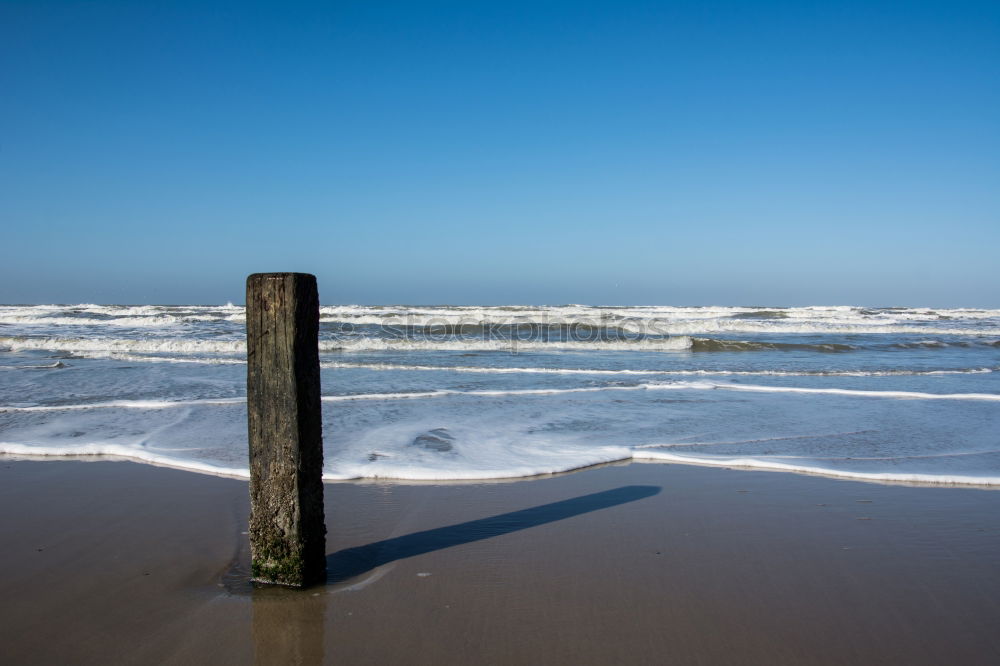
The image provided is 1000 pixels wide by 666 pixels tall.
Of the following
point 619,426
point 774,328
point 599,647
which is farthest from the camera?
point 774,328

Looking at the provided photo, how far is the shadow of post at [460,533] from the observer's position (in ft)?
11.5

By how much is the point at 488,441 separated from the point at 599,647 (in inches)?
152

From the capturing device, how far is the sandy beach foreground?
2.68 metres

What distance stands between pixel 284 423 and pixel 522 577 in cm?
142

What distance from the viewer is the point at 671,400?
30.3ft

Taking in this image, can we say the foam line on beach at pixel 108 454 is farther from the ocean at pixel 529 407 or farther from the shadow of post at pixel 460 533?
the shadow of post at pixel 460 533

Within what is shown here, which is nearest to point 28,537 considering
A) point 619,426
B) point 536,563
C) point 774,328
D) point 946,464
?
point 536,563

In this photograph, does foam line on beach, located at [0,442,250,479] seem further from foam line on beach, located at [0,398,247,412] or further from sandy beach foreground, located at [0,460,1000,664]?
foam line on beach, located at [0,398,247,412]

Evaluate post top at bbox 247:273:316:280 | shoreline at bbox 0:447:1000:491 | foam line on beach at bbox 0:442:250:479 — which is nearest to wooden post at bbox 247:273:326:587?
post top at bbox 247:273:316:280

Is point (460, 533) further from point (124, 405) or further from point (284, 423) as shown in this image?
point (124, 405)

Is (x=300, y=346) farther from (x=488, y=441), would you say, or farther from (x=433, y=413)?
(x=433, y=413)

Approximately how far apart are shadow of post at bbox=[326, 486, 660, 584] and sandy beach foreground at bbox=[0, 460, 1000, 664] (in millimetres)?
18

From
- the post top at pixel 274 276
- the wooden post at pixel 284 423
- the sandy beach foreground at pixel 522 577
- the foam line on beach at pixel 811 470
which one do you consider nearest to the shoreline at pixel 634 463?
the foam line on beach at pixel 811 470

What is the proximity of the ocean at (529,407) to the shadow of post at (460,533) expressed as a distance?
0.82m
